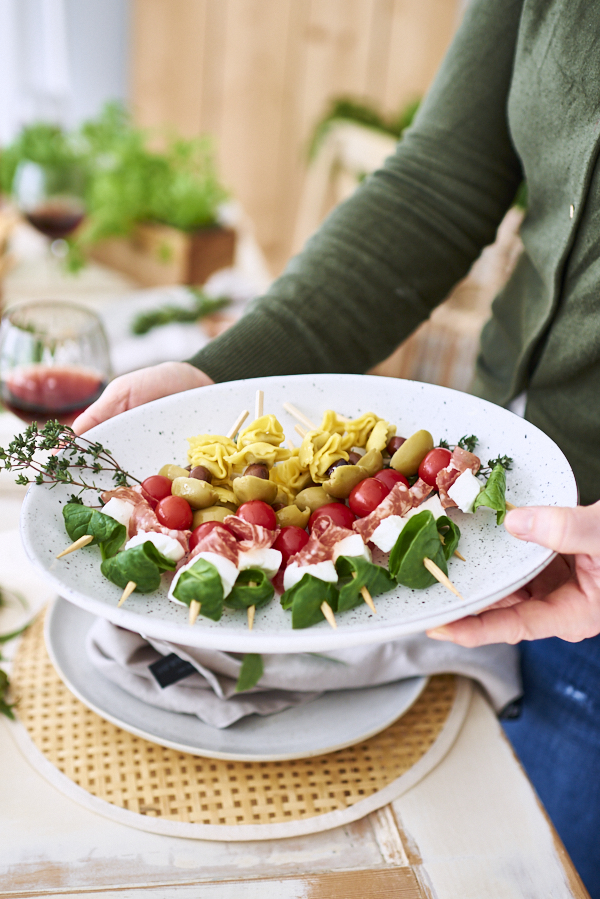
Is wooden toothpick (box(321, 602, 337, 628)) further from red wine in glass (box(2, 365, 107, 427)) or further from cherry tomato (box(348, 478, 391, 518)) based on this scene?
red wine in glass (box(2, 365, 107, 427))

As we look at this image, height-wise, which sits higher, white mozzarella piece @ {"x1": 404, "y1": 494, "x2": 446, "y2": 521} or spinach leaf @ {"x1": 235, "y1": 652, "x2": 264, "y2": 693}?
white mozzarella piece @ {"x1": 404, "y1": 494, "x2": 446, "y2": 521}

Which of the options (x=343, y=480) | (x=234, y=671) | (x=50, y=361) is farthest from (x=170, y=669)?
(x=50, y=361)

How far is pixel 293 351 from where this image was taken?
110cm

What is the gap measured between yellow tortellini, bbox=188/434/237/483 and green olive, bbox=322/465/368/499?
111 mm

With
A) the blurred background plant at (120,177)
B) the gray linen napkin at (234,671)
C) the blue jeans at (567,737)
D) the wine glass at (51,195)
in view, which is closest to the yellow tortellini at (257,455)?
the gray linen napkin at (234,671)

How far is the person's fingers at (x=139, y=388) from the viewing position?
36.1 inches

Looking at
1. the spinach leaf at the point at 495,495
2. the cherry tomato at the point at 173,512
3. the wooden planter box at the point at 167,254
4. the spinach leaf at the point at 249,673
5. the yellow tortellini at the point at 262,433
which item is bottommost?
the wooden planter box at the point at 167,254

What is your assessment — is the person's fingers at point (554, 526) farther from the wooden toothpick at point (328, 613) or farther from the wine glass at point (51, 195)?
the wine glass at point (51, 195)

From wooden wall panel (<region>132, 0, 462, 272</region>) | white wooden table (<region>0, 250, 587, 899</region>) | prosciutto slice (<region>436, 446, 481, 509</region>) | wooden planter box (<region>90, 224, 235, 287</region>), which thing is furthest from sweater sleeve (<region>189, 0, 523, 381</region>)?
wooden wall panel (<region>132, 0, 462, 272</region>)

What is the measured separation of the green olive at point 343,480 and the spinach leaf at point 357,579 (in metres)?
0.13

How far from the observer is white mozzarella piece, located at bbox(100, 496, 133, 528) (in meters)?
0.77

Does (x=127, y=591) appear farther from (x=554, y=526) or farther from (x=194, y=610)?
(x=554, y=526)

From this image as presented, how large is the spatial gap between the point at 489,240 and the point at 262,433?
0.63m

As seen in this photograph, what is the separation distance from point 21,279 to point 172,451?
1.43 m
